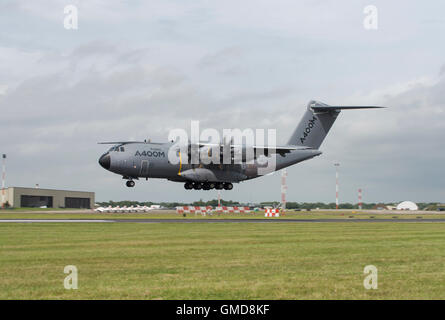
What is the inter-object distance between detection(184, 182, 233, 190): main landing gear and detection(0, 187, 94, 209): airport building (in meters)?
77.4

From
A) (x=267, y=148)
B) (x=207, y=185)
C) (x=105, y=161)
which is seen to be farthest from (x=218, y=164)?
(x=105, y=161)

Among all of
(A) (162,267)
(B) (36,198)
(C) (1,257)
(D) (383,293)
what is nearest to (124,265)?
(A) (162,267)

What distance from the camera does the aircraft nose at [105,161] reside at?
4944cm

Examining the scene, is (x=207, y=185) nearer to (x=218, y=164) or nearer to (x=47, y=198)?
(x=218, y=164)

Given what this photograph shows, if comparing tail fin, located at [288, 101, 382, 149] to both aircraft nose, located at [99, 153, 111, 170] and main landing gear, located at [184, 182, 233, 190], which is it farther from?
aircraft nose, located at [99, 153, 111, 170]

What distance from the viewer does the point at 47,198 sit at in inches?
5202

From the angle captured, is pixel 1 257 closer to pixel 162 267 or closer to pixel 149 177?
pixel 162 267

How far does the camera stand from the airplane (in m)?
50.0

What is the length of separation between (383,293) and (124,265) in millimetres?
8348

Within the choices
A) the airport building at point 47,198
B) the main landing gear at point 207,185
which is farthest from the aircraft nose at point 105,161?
the airport building at point 47,198

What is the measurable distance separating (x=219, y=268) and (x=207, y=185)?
40376 millimetres

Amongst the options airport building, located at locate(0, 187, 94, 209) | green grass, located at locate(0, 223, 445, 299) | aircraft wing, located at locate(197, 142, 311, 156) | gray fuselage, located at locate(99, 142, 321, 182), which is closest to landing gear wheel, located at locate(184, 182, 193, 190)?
gray fuselage, located at locate(99, 142, 321, 182)
